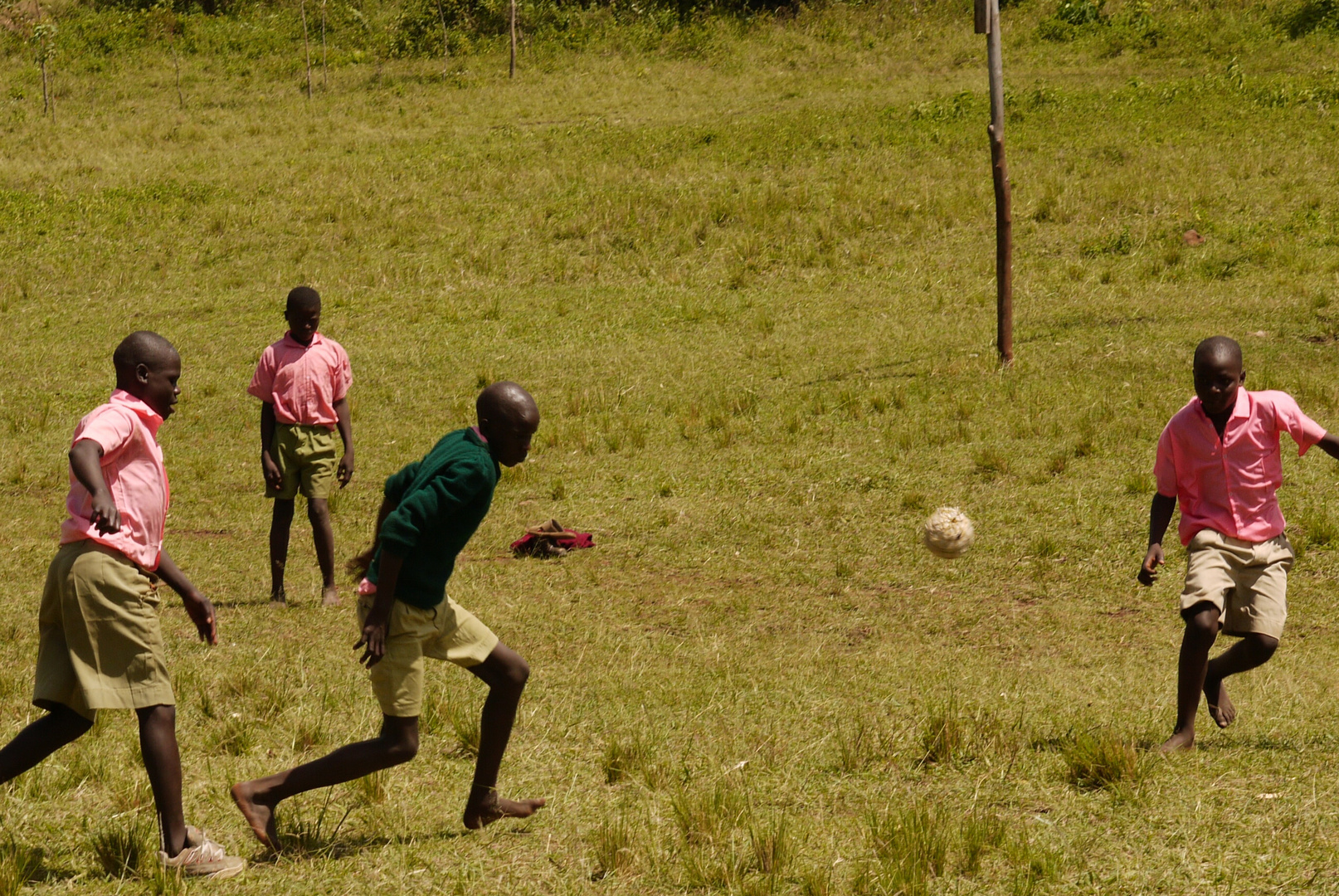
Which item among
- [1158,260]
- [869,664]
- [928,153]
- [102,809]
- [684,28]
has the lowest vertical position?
[869,664]

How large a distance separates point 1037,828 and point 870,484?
6350 millimetres

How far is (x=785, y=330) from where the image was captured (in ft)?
53.6

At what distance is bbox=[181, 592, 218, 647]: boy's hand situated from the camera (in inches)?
171

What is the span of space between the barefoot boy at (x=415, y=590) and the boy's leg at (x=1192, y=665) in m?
2.83

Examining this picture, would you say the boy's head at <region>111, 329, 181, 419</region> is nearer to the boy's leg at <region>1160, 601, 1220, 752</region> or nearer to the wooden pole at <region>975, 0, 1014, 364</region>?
the boy's leg at <region>1160, 601, 1220, 752</region>

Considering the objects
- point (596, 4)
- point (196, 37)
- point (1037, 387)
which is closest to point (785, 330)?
point (1037, 387)

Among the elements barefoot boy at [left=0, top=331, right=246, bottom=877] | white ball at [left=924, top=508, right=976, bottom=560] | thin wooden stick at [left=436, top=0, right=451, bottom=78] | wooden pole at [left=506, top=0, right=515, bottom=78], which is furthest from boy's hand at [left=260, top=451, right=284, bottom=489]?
thin wooden stick at [left=436, top=0, right=451, bottom=78]

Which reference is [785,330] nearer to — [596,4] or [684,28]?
[684,28]

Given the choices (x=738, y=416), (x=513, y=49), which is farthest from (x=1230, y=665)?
(x=513, y=49)

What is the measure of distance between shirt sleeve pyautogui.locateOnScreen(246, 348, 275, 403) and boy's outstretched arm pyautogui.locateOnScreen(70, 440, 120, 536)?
4.02 metres

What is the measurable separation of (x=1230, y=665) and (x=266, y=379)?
18.5 feet

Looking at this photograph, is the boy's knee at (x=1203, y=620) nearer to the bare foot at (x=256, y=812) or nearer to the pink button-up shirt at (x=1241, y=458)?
the pink button-up shirt at (x=1241, y=458)

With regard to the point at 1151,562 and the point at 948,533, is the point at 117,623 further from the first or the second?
the point at 948,533

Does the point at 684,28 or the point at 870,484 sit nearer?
the point at 870,484
